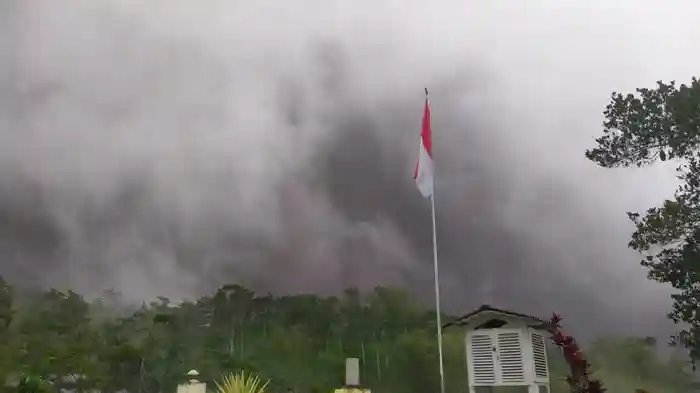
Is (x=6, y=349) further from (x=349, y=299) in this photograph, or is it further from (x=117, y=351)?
(x=349, y=299)

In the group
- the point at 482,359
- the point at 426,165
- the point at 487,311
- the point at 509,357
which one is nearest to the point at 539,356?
the point at 509,357

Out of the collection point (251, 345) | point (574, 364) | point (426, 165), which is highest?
point (426, 165)

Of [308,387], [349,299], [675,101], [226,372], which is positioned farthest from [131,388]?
[675,101]

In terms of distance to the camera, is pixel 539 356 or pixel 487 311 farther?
pixel 487 311

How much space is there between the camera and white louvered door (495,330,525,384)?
32.1 feet

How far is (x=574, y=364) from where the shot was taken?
8812 millimetres

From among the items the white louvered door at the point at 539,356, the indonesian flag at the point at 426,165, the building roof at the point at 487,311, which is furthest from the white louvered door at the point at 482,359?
the indonesian flag at the point at 426,165

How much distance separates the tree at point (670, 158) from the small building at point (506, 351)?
374 centimetres

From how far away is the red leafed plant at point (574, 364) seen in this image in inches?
337

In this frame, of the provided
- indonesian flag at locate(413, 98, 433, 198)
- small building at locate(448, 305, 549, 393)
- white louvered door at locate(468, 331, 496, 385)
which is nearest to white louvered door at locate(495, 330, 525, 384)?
small building at locate(448, 305, 549, 393)

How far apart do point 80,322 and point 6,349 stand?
4.91 meters

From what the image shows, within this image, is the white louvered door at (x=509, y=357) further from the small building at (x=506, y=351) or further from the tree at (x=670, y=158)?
the tree at (x=670, y=158)

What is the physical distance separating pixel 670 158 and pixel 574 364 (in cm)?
683

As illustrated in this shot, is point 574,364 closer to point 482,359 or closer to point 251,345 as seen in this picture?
point 482,359
